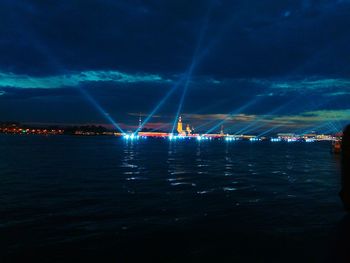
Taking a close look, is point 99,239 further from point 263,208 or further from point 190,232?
point 263,208

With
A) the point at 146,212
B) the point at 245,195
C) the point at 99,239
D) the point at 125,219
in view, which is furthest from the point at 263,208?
the point at 99,239

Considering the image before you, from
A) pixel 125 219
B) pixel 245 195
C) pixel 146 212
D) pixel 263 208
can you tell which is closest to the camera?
pixel 125 219

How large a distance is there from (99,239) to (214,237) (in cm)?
545

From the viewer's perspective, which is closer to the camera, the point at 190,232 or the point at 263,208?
the point at 190,232

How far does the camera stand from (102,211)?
2358 centimetres

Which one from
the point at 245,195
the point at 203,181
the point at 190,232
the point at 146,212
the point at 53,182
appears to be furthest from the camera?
the point at 203,181

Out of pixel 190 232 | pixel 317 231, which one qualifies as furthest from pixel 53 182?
pixel 317 231

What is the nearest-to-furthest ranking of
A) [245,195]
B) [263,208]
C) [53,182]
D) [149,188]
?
[263,208]
[245,195]
[149,188]
[53,182]

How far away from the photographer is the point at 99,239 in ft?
57.4

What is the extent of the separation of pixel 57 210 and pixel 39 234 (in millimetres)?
5533

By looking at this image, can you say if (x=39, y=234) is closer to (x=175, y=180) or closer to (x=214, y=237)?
(x=214, y=237)

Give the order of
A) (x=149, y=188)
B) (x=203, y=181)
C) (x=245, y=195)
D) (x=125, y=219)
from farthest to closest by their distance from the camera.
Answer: (x=203, y=181) < (x=149, y=188) < (x=245, y=195) < (x=125, y=219)

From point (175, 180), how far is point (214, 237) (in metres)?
22.5

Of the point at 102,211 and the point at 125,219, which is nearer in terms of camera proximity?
the point at 125,219
